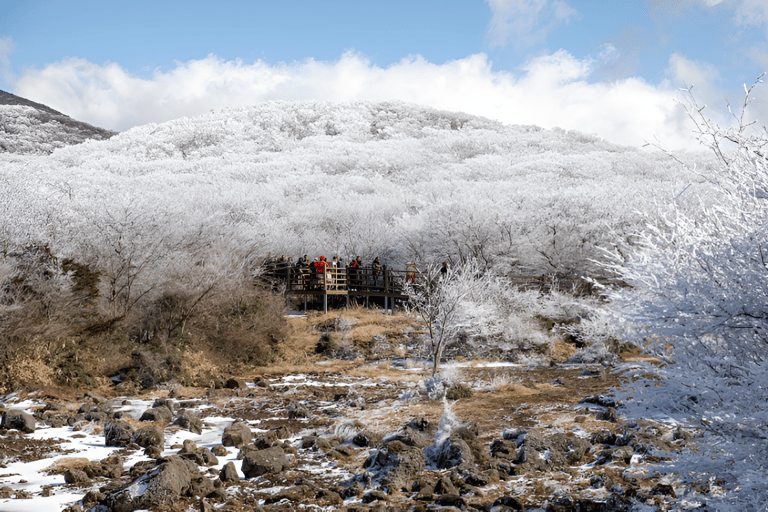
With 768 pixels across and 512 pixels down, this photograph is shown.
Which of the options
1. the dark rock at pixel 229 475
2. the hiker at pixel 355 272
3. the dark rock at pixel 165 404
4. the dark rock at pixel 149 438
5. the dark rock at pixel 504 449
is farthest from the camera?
the hiker at pixel 355 272

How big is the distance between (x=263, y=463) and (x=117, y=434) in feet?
10.7

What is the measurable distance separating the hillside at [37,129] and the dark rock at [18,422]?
267ft

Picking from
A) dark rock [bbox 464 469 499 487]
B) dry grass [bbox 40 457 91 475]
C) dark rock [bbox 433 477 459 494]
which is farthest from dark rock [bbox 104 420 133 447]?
dark rock [bbox 464 469 499 487]

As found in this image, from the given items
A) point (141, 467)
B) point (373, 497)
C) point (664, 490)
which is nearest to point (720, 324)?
point (664, 490)

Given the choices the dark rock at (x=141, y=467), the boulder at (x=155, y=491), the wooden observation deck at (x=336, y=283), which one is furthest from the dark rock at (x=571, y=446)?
the wooden observation deck at (x=336, y=283)

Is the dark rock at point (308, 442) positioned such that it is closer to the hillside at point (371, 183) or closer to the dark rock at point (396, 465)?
the dark rock at point (396, 465)

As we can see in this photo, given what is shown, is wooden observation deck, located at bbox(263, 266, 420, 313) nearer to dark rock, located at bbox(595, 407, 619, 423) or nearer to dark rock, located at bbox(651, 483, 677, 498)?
dark rock, located at bbox(595, 407, 619, 423)

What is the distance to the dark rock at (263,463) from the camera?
8992 millimetres

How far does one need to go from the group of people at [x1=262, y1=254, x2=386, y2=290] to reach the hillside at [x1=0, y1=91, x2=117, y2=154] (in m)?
69.4

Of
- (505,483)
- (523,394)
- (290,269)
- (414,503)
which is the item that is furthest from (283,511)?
(290,269)

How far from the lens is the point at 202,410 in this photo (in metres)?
13.5

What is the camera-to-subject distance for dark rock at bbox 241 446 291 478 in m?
8.99

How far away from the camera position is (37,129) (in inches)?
3531

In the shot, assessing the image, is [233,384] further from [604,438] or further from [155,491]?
[604,438]
